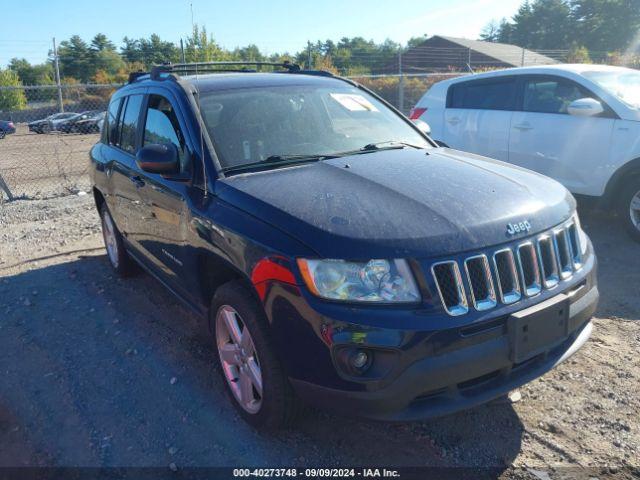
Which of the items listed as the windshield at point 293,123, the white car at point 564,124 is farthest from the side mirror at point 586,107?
the windshield at point 293,123

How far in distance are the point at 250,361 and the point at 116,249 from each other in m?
3.02

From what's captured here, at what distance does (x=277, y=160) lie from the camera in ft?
10.5

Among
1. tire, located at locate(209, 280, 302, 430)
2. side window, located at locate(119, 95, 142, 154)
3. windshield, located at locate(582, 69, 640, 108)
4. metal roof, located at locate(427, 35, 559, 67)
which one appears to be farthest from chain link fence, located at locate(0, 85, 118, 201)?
metal roof, located at locate(427, 35, 559, 67)

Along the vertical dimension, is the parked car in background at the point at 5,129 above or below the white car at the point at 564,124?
below

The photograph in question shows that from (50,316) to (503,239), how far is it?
388cm

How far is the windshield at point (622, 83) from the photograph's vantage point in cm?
554

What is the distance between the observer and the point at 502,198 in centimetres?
261

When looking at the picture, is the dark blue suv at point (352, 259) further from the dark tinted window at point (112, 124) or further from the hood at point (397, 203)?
the dark tinted window at point (112, 124)

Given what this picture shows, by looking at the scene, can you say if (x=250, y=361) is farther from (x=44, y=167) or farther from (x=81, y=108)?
(x=81, y=108)

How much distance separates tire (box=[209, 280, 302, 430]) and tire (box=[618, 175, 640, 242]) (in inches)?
176

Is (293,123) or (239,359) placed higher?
(293,123)

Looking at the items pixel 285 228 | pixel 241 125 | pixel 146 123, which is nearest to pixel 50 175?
pixel 146 123

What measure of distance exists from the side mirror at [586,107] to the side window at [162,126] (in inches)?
165

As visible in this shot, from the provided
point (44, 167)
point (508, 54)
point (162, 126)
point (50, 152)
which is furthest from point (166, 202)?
point (508, 54)
